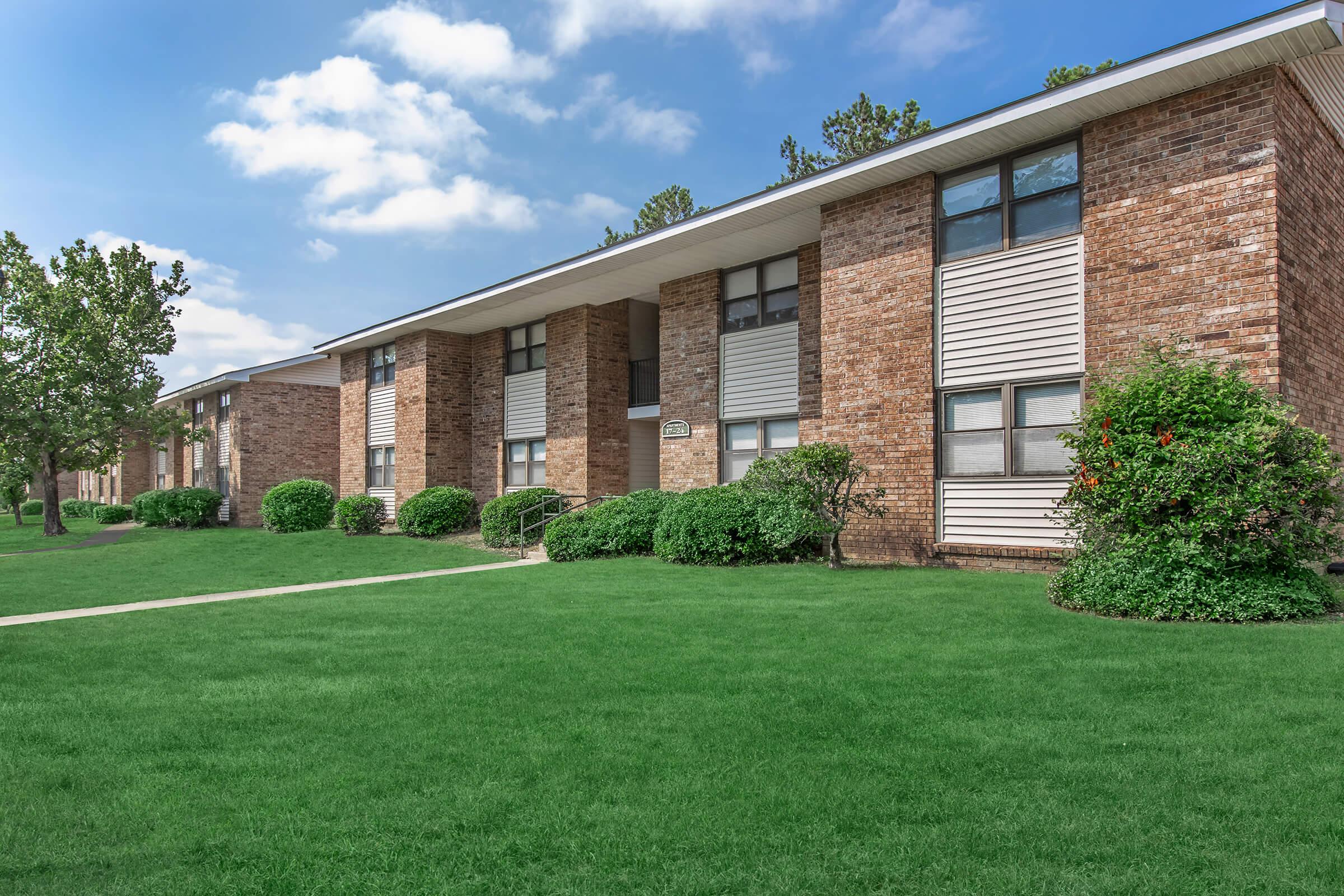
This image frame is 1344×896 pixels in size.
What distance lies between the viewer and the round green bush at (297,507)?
24.4m

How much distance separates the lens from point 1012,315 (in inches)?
440

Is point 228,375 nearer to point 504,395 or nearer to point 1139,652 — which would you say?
point 504,395

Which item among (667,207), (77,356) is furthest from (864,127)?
(77,356)

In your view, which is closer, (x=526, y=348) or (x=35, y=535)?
(x=526, y=348)

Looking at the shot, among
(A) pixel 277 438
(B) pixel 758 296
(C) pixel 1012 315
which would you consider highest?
(B) pixel 758 296

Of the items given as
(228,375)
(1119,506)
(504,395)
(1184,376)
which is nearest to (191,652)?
(1119,506)

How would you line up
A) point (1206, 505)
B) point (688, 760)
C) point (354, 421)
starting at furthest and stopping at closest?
point (354, 421) → point (1206, 505) → point (688, 760)

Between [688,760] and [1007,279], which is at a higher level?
[1007,279]

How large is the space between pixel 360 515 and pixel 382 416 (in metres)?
4.07

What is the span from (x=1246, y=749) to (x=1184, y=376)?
491 centimetres

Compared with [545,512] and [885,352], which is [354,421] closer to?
[545,512]

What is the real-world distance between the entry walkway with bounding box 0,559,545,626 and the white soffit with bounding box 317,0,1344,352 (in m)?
6.13

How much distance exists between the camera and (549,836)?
132 inches

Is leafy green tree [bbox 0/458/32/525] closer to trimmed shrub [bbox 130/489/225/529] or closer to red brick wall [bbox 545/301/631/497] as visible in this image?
trimmed shrub [bbox 130/489/225/529]
